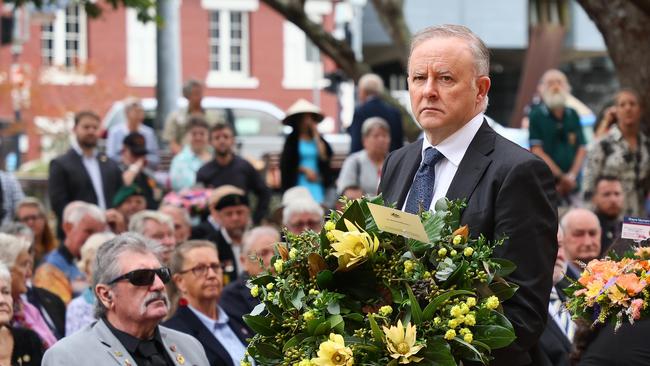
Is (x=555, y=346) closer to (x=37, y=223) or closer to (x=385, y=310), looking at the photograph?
(x=385, y=310)

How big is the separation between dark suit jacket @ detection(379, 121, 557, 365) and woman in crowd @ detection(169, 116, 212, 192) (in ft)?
32.0

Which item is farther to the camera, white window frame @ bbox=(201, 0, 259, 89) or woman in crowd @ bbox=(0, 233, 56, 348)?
white window frame @ bbox=(201, 0, 259, 89)

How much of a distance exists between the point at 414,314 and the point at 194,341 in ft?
9.82

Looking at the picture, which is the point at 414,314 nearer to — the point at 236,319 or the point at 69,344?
the point at 69,344

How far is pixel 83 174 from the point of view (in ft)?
42.0

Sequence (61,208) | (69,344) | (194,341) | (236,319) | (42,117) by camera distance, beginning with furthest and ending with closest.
→ 1. (42,117)
2. (61,208)
3. (236,319)
4. (194,341)
5. (69,344)

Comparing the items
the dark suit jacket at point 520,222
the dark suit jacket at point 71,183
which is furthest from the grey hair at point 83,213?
the dark suit jacket at point 520,222

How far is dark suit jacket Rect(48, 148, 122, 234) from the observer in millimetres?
12711

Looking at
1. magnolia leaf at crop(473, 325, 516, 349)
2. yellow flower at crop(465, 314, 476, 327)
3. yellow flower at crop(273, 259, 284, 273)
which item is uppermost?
yellow flower at crop(273, 259, 284, 273)

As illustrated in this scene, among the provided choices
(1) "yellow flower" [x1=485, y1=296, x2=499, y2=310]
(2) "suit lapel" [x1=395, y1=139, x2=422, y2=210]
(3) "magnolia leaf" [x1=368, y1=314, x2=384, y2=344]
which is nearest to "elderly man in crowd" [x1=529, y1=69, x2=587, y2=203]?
(2) "suit lapel" [x1=395, y1=139, x2=422, y2=210]

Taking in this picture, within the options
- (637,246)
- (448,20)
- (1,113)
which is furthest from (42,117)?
(637,246)

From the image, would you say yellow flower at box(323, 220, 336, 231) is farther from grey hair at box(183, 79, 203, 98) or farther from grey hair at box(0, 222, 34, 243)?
grey hair at box(183, 79, 203, 98)

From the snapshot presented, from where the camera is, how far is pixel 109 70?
124 feet

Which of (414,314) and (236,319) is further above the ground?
(414,314)
